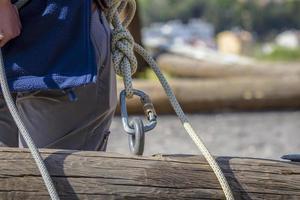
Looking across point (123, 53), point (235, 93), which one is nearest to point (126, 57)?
point (123, 53)

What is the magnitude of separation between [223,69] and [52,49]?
752cm

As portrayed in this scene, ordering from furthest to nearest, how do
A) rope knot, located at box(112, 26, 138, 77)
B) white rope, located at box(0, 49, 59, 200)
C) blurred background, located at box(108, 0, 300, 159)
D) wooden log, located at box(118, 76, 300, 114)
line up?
1. wooden log, located at box(118, 76, 300, 114)
2. blurred background, located at box(108, 0, 300, 159)
3. rope knot, located at box(112, 26, 138, 77)
4. white rope, located at box(0, 49, 59, 200)

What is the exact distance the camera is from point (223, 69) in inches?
356

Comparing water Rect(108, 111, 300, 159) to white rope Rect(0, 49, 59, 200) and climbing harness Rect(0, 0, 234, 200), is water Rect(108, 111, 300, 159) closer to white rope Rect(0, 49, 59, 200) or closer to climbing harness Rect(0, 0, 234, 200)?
climbing harness Rect(0, 0, 234, 200)

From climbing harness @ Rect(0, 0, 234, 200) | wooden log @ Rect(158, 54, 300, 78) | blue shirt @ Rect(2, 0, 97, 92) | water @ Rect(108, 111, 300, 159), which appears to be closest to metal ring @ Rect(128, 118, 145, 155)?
climbing harness @ Rect(0, 0, 234, 200)

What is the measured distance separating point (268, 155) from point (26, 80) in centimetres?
389

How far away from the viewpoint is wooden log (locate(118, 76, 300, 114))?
708 centimetres

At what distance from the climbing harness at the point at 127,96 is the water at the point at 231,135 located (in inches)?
129

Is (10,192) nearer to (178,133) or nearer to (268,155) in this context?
(268,155)

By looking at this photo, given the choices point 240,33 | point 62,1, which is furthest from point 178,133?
point 240,33

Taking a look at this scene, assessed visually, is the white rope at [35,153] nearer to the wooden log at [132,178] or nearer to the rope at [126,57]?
the wooden log at [132,178]

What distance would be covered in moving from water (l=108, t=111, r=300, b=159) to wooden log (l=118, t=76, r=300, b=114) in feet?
0.30

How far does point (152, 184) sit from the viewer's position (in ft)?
4.66

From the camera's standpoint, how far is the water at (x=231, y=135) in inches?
216
